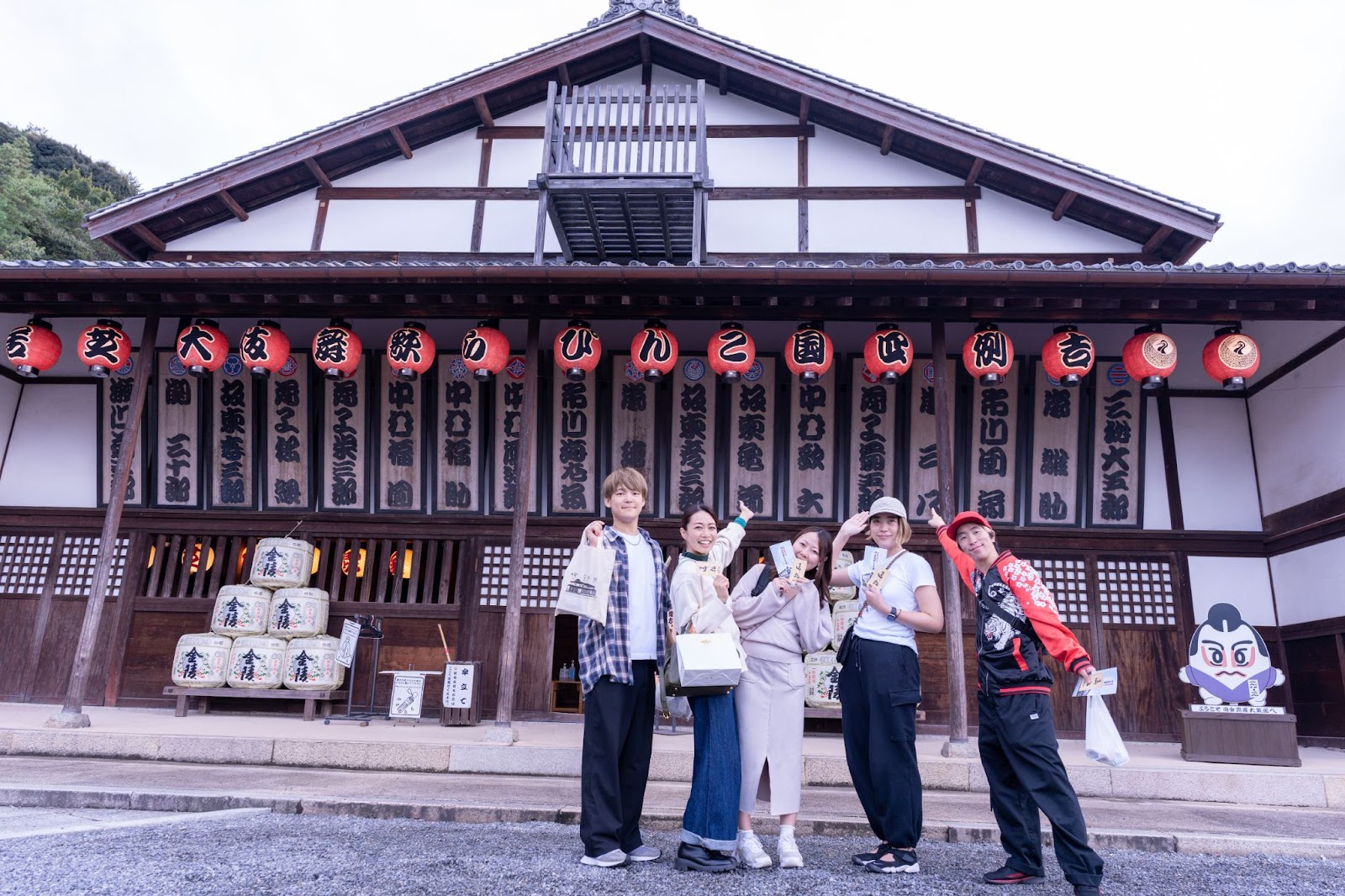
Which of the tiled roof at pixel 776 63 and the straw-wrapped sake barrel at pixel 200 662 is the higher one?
the tiled roof at pixel 776 63

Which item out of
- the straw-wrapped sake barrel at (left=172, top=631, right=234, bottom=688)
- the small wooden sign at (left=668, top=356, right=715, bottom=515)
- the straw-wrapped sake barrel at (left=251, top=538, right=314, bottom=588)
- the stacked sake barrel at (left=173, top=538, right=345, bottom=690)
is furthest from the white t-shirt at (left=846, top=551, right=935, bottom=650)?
the straw-wrapped sake barrel at (left=172, top=631, right=234, bottom=688)

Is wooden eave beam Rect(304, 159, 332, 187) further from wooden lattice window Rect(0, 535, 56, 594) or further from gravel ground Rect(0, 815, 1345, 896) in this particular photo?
gravel ground Rect(0, 815, 1345, 896)

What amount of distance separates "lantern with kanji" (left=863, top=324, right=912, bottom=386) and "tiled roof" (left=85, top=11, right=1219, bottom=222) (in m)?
3.55

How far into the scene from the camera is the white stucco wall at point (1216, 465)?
394 inches

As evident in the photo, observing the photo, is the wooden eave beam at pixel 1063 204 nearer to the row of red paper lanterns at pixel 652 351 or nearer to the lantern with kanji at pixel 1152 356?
the row of red paper lanterns at pixel 652 351

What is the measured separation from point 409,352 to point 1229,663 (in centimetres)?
892

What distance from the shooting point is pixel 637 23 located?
1103cm

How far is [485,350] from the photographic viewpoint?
881 cm

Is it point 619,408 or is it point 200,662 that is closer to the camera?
point 200,662

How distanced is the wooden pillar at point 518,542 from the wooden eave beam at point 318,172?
173 inches

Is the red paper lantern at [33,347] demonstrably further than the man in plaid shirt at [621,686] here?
Yes

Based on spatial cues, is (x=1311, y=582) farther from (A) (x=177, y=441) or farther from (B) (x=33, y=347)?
(B) (x=33, y=347)

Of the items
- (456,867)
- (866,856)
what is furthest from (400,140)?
(866,856)

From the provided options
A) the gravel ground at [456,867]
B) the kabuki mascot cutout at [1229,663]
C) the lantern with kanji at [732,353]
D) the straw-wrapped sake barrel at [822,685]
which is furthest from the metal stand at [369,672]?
the kabuki mascot cutout at [1229,663]
